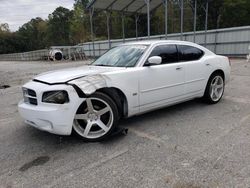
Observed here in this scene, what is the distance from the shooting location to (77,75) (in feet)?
11.7

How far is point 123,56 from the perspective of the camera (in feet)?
14.8

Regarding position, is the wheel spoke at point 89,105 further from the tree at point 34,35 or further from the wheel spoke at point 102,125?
the tree at point 34,35

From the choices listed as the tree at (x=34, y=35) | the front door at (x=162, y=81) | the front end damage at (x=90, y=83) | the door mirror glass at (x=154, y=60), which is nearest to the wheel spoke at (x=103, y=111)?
the front end damage at (x=90, y=83)

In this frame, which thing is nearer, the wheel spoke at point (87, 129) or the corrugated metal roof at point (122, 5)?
the wheel spoke at point (87, 129)

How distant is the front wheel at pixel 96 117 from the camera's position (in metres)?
3.54

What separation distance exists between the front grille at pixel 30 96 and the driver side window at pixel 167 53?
84.6 inches

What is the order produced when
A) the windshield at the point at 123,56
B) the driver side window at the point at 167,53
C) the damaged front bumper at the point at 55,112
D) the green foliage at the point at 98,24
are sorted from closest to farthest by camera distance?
the damaged front bumper at the point at 55,112 < the windshield at the point at 123,56 < the driver side window at the point at 167,53 < the green foliage at the point at 98,24

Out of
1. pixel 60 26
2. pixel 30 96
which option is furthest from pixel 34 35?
pixel 30 96

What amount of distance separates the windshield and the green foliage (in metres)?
22.6

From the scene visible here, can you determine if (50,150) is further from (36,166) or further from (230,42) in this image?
(230,42)

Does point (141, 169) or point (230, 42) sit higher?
point (230, 42)

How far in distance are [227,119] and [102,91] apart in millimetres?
2445

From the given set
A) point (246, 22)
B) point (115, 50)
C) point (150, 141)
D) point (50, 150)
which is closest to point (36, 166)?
point (50, 150)

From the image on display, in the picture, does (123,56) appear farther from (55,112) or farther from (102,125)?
(55,112)
